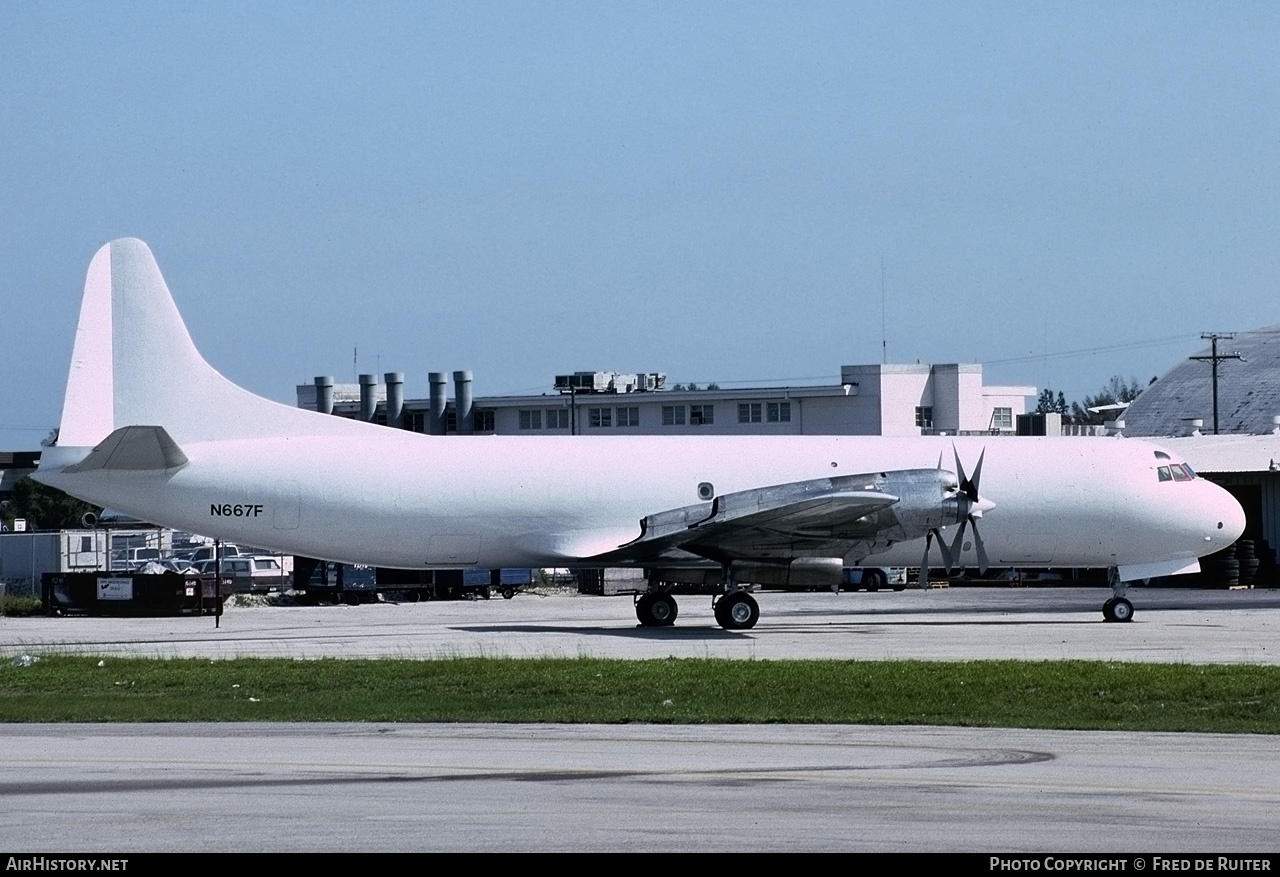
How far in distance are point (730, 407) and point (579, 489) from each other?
57413 millimetres

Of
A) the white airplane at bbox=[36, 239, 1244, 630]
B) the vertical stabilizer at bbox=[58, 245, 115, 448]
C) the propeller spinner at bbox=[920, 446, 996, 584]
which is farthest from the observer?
the propeller spinner at bbox=[920, 446, 996, 584]

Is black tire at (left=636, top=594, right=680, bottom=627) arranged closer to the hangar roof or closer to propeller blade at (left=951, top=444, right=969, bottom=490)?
propeller blade at (left=951, top=444, right=969, bottom=490)

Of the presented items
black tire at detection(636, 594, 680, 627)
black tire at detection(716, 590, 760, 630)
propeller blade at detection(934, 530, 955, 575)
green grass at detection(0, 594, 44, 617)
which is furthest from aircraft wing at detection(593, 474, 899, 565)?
green grass at detection(0, 594, 44, 617)

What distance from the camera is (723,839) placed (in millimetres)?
10234

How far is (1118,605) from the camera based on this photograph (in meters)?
35.3

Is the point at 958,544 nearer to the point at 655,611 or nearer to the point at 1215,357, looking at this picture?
the point at 655,611

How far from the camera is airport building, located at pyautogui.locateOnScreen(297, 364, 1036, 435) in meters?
87.6

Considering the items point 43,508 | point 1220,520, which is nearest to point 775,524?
point 1220,520

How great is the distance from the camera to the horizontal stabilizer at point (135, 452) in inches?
1095

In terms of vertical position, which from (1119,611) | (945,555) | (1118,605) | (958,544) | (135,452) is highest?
(135,452)

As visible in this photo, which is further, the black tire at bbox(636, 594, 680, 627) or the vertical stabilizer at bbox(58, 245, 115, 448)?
the black tire at bbox(636, 594, 680, 627)

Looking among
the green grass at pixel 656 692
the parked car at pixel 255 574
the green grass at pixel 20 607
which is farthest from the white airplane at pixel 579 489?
the parked car at pixel 255 574

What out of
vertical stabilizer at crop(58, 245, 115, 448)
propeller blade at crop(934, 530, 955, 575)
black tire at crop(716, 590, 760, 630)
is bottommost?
black tire at crop(716, 590, 760, 630)

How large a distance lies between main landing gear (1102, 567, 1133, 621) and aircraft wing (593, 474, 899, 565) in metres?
7.72
